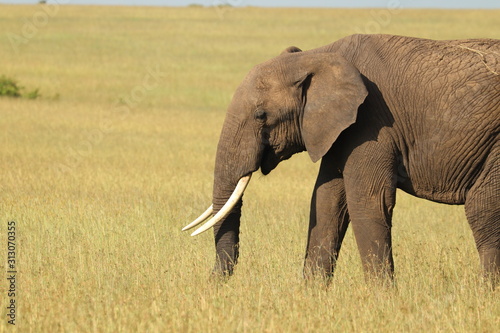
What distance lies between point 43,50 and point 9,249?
4027 centimetres

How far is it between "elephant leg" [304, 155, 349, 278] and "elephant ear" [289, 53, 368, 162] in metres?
0.53

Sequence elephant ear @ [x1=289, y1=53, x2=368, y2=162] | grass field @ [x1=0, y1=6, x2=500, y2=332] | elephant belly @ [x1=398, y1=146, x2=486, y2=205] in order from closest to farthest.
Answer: grass field @ [x1=0, y1=6, x2=500, y2=332] < elephant ear @ [x1=289, y1=53, x2=368, y2=162] < elephant belly @ [x1=398, y1=146, x2=486, y2=205]

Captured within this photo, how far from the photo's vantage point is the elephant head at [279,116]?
293 inches

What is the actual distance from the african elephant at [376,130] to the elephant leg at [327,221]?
172mm

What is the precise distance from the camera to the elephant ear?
7344 millimetres

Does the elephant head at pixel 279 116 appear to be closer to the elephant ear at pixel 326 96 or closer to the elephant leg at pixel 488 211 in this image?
the elephant ear at pixel 326 96

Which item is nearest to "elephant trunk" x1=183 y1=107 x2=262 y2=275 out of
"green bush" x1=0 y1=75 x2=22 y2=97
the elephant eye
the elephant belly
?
the elephant eye

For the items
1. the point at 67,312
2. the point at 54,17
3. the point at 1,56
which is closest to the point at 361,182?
the point at 67,312

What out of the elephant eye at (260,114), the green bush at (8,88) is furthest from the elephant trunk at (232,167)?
the green bush at (8,88)

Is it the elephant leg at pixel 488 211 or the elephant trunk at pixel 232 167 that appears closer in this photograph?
the elephant trunk at pixel 232 167

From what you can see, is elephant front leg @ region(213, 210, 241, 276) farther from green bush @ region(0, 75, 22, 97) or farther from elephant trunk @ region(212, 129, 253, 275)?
green bush @ region(0, 75, 22, 97)

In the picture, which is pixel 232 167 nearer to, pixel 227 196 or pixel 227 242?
pixel 227 196

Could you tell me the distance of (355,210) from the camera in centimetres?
750

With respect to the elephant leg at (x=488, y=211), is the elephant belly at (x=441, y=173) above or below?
above
